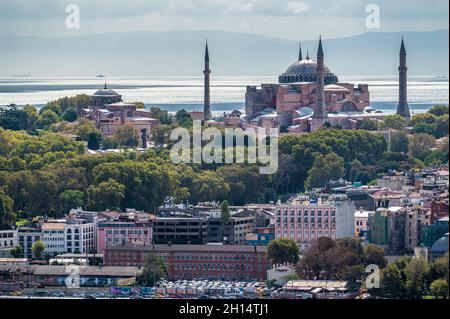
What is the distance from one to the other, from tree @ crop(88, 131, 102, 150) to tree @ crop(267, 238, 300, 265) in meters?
15.0

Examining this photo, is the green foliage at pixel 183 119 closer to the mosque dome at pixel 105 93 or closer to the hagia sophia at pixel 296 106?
the hagia sophia at pixel 296 106

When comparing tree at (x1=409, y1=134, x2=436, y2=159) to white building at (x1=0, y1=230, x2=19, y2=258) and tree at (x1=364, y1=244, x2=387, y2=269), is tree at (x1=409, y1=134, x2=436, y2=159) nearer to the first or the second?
white building at (x1=0, y1=230, x2=19, y2=258)

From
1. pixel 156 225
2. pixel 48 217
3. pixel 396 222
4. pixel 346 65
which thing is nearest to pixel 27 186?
pixel 48 217

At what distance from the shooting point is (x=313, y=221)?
29000 mm

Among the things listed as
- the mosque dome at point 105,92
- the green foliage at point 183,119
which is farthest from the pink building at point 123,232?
the mosque dome at point 105,92

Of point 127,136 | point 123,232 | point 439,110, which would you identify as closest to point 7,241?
point 123,232

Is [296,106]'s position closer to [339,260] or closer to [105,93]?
[105,93]

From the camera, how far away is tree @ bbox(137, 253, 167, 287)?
2602cm

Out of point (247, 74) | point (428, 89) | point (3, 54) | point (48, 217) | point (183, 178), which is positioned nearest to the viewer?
point (48, 217)

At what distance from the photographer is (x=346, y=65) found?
4925 centimetres

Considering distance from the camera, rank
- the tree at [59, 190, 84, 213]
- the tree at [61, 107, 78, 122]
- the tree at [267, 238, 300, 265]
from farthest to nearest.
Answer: the tree at [61, 107, 78, 122] → the tree at [59, 190, 84, 213] → the tree at [267, 238, 300, 265]

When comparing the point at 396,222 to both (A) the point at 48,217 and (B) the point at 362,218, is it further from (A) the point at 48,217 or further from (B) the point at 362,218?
(A) the point at 48,217

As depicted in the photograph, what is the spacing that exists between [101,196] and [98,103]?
18048 mm

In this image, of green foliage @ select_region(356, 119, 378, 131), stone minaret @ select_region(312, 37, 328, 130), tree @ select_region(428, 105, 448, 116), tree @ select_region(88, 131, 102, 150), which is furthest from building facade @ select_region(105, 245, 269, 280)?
stone minaret @ select_region(312, 37, 328, 130)
